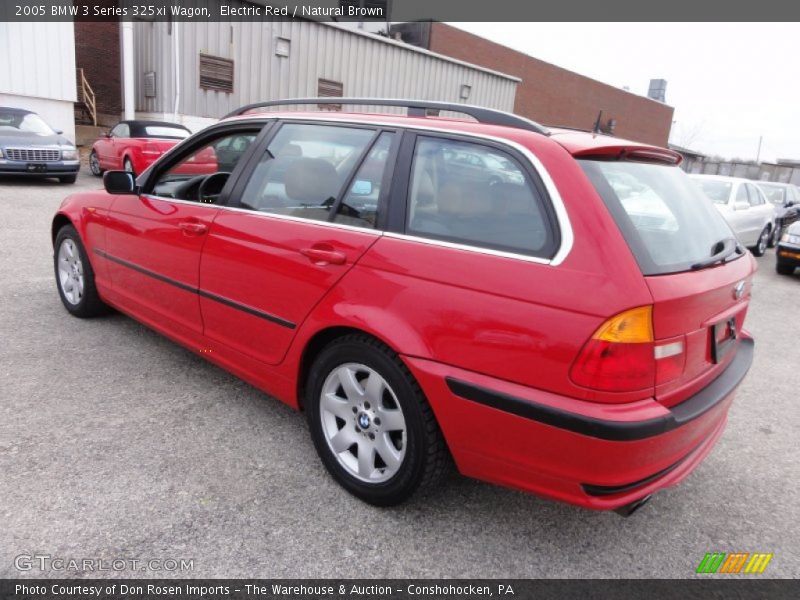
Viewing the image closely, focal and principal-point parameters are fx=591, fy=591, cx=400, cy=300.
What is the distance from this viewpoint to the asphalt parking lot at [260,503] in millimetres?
2275

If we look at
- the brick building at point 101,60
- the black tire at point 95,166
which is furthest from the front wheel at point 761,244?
the brick building at point 101,60

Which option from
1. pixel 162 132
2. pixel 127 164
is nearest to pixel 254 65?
pixel 162 132

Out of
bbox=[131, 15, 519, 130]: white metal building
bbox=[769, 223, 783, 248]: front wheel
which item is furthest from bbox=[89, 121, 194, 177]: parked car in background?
bbox=[769, 223, 783, 248]: front wheel

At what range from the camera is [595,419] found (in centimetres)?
193

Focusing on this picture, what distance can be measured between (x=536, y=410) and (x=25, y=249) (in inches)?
263

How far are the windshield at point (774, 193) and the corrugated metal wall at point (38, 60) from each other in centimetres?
1837

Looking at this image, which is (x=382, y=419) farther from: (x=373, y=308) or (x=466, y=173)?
(x=466, y=173)

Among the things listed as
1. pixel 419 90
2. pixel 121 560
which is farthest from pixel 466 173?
pixel 419 90

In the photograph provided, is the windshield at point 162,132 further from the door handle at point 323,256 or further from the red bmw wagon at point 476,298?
the door handle at point 323,256

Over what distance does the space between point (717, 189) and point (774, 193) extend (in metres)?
6.44

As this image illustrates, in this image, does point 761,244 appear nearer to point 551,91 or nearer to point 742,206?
point 742,206

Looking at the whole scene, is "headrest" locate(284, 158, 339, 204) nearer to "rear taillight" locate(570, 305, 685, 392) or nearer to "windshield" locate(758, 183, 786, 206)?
"rear taillight" locate(570, 305, 685, 392)

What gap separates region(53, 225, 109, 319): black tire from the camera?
4359mm

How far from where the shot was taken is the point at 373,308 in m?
2.39
